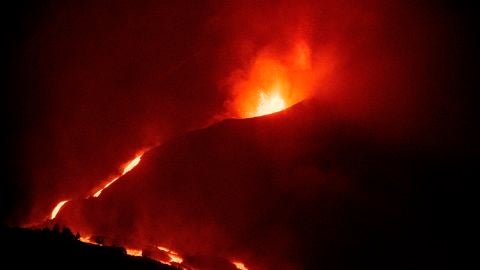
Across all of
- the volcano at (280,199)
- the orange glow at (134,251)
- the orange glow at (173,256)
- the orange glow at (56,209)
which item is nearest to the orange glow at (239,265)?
the volcano at (280,199)

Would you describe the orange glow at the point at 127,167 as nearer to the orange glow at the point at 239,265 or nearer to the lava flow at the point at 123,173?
the lava flow at the point at 123,173

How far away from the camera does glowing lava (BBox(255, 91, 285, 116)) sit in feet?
44.5

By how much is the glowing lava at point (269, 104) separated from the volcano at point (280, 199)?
1291 millimetres

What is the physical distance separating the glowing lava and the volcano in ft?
4.23

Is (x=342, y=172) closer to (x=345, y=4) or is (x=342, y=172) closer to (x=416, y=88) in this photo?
(x=416, y=88)

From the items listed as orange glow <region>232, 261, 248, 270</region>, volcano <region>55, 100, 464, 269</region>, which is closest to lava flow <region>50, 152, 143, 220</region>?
volcano <region>55, 100, 464, 269</region>

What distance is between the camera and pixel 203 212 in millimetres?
11414

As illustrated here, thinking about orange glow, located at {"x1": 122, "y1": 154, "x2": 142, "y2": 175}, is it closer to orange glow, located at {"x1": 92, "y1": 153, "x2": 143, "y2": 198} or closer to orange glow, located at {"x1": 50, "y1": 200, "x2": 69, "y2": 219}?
orange glow, located at {"x1": 92, "y1": 153, "x2": 143, "y2": 198}

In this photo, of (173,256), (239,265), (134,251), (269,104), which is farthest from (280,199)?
(269,104)

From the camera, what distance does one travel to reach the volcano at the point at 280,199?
10336 millimetres

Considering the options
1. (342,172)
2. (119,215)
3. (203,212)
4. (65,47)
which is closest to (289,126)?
(342,172)

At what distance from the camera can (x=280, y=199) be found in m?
11.1

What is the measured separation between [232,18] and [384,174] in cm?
646

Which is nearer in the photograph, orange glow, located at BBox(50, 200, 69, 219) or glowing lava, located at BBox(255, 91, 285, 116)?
glowing lava, located at BBox(255, 91, 285, 116)
